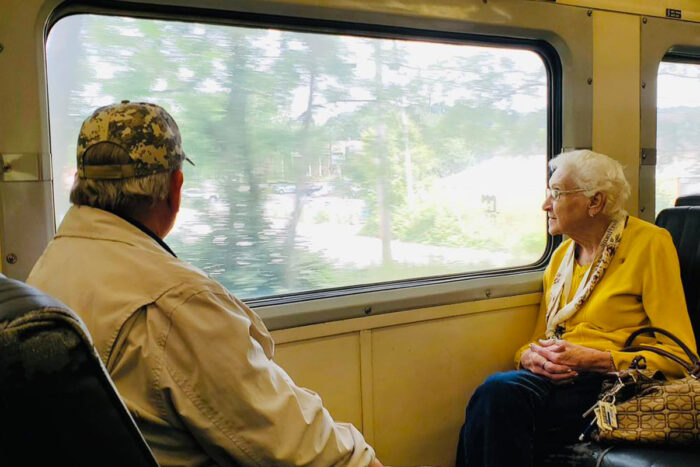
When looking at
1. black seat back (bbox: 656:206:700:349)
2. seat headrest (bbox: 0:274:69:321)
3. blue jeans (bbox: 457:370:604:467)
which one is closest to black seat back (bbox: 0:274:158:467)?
seat headrest (bbox: 0:274:69:321)

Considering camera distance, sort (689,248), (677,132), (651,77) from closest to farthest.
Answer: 1. (689,248)
2. (651,77)
3. (677,132)

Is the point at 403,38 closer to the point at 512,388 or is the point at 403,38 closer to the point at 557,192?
the point at 557,192

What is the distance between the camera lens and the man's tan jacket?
3.33 feet

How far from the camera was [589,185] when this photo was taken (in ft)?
7.80

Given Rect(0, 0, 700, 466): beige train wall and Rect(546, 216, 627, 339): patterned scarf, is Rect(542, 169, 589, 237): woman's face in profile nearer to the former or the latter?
Rect(546, 216, 627, 339): patterned scarf

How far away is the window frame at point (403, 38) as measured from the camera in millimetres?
2016

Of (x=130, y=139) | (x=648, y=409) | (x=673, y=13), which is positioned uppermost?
(x=673, y=13)

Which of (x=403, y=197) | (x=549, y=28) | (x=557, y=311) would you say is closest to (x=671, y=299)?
(x=557, y=311)

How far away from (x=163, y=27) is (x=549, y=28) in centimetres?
164

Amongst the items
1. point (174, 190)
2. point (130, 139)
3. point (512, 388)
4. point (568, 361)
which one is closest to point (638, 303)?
point (568, 361)

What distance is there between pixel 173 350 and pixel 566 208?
185 cm

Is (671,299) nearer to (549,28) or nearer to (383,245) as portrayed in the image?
(383,245)

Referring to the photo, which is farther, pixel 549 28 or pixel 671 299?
pixel 549 28

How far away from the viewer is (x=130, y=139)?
3.79ft
